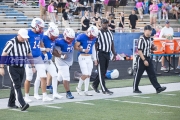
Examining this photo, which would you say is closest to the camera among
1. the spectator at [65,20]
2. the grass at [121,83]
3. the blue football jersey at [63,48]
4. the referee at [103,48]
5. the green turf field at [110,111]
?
the green turf field at [110,111]

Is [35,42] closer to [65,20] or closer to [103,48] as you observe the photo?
[103,48]

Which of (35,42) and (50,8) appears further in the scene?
(50,8)

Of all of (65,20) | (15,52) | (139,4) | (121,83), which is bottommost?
(121,83)

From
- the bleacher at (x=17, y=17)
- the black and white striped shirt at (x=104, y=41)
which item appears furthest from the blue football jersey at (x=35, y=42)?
the bleacher at (x=17, y=17)

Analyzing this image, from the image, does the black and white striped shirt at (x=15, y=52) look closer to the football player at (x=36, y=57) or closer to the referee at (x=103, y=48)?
the football player at (x=36, y=57)

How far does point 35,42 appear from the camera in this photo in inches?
537

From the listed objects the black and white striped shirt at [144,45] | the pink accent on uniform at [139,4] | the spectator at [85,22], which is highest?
the black and white striped shirt at [144,45]

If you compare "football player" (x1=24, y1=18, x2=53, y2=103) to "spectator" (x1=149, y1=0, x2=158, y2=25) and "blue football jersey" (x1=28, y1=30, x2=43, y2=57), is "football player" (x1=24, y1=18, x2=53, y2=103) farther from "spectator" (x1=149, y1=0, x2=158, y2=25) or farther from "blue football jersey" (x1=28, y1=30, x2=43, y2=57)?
"spectator" (x1=149, y1=0, x2=158, y2=25)

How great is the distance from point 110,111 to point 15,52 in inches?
87.9

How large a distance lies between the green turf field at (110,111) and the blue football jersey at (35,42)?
1319mm

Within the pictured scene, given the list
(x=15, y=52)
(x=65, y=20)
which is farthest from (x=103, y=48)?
(x=65, y=20)

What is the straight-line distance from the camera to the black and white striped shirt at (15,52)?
12188 millimetres

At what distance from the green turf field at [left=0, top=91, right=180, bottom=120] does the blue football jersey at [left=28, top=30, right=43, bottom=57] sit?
1319 mm

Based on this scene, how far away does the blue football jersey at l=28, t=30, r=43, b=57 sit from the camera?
13.6 metres
